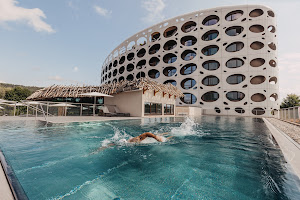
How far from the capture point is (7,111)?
11898 millimetres

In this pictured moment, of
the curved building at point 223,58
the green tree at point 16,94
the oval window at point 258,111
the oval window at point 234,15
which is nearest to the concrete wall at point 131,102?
the curved building at point 223,58

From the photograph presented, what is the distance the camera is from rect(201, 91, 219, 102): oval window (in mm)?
27441

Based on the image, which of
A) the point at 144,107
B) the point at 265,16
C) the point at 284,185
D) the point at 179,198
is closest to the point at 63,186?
the point at 179,198

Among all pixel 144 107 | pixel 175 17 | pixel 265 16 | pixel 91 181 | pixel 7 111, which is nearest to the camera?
pixel 91 181

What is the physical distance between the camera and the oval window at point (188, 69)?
97.5 feet

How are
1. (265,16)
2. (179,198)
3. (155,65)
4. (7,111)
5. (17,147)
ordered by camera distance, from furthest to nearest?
(155,65)
(265,16)
(7,111)
(17,147)
(179,198)

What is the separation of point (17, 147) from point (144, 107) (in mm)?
12602

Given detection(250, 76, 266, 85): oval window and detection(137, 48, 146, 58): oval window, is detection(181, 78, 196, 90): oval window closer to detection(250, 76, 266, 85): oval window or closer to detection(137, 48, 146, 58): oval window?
detection(250, 76, 266, 85): oval window

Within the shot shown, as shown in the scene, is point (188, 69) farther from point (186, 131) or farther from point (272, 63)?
point (186, 131)

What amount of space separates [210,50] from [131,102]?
73.5 feet

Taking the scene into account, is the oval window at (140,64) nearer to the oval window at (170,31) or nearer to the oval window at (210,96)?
the oval window at (170,31)

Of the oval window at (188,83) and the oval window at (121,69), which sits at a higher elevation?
the oval window at (121,69)

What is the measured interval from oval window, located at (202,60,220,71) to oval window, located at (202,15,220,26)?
8.21 metres

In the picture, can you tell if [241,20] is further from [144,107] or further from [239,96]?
[144,107]
